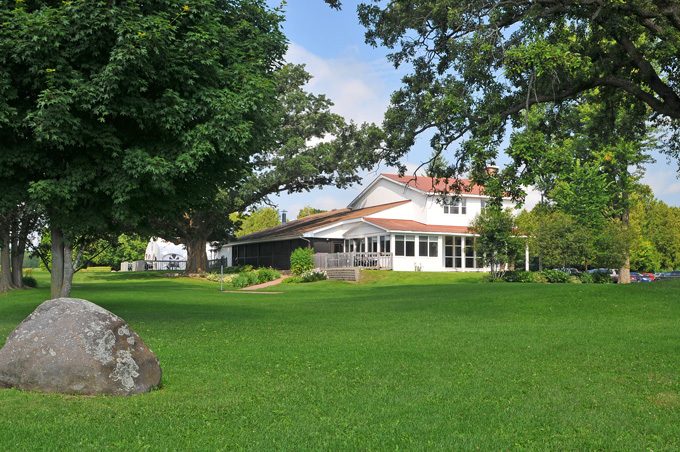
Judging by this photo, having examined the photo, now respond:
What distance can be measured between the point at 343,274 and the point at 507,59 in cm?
2444

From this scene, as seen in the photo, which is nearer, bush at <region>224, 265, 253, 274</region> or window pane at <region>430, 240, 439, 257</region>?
window pane at <region>430, 240, 439, 257</region>

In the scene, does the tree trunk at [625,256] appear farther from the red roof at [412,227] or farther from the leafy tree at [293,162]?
the leafy tree at [293,162]

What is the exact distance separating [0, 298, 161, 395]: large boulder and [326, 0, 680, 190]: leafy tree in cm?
1211

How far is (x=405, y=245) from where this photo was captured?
43062mm

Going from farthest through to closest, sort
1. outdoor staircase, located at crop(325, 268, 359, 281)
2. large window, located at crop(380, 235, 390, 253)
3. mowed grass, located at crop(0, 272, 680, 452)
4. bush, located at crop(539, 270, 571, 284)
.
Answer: large window, located at crop(380, 235, 390, 253), outdoor staircase, located at crop(325, 268, 359, 281), bush, located at crop(539, 270, 571, 284), mowed grass, located at crop(0, 272, 680, 452)

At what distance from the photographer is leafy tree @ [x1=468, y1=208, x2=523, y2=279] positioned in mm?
37094

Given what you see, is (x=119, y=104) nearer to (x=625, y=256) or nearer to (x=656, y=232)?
(x=625, y=256)

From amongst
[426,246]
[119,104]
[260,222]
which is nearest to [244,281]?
[426,246]

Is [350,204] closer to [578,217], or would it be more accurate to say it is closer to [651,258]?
[578,217]

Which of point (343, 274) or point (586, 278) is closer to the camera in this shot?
point (586, 278)

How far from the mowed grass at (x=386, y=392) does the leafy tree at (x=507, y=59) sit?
20.2ft

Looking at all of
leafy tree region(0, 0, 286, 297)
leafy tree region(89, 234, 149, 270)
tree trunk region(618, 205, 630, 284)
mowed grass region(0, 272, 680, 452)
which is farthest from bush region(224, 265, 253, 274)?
leafy tree region(0, 0, 286, 297)

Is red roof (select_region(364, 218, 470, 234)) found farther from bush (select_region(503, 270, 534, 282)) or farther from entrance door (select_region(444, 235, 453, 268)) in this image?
bush (select_region(503, 270, 534, 282))

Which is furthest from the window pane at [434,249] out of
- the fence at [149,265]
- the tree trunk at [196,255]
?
the fence at [149,265]
